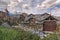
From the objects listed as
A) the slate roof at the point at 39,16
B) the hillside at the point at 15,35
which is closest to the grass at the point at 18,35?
the hillside at the point at 15,35

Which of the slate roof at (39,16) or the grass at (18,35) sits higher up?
the slate roof at (39,16)

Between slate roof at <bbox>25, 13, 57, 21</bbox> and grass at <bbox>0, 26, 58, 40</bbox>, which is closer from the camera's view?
grass at <bbox>0, 26, 58, 40</bbox>

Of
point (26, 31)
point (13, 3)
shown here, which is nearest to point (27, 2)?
point (13, 3)

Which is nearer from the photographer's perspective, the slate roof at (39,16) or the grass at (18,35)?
the grass at (18,35)

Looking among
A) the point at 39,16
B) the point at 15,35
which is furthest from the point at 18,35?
the point at 39,16

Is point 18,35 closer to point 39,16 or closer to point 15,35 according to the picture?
point 15,35

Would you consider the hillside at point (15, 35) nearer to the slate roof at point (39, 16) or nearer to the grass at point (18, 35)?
the grass at point (18, 35)

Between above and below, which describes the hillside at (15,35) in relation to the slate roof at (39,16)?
below

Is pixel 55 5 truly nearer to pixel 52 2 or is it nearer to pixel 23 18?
pixel 52 2

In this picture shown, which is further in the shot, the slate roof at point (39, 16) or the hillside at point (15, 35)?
the slate roof at point (39, 16)

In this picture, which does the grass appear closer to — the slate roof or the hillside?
the hillside

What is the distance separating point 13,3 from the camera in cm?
599

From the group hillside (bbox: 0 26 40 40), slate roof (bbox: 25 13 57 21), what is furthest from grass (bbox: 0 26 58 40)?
slate roof (bbox: 25 13 57 21)

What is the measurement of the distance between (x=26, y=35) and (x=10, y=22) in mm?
666
